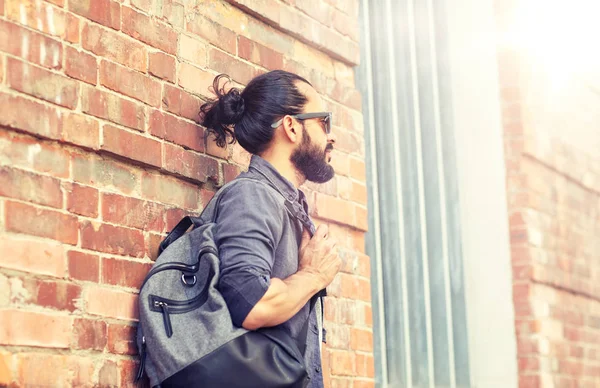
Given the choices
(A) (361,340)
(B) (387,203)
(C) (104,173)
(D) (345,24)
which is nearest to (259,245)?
(C) (104,173)

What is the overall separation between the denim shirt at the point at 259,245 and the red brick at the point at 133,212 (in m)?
0.22

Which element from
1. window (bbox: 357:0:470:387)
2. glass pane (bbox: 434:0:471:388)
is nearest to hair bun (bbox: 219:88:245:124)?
window (bbox: 357:0:470:387)

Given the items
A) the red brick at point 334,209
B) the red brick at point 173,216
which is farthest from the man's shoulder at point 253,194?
the red brick at point 334,209

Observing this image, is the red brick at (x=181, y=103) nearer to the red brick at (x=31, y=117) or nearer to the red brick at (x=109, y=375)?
the red brick at (x=31, y=117)

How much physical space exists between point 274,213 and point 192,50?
0.75m

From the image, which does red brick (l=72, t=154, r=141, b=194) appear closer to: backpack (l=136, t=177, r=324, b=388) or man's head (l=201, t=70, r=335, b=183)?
backpack (l=136, t=177, r=324, b=388)

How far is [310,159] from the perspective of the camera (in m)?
3.46

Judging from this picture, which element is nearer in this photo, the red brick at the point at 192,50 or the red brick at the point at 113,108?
the red brick at the point at 113,108

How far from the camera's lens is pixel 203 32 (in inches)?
139

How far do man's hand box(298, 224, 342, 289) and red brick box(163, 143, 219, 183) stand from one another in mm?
462

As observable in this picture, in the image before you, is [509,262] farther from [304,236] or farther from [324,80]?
[304,236]

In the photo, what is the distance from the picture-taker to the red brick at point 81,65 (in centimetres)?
292

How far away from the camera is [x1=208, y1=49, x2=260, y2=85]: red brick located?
356 cm

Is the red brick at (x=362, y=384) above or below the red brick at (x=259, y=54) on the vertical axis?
below
